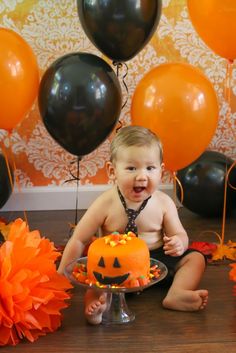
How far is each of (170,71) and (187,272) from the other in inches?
26.1

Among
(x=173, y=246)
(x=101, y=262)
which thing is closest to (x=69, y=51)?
(x=173, y=246)

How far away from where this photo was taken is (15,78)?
5.99 ft

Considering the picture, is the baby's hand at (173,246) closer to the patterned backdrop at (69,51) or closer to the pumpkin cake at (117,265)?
the pumpkin cake at (117,265)

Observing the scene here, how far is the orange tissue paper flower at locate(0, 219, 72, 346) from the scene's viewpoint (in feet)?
4.37

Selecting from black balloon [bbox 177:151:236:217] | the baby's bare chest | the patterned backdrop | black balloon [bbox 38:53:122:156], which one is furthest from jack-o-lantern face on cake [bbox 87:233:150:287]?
the patterned backdrop

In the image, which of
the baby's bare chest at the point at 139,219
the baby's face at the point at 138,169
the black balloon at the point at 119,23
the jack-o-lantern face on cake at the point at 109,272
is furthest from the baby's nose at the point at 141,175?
the black balloon at the point at 119,23

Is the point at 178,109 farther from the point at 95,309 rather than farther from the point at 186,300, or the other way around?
the point at 95,309

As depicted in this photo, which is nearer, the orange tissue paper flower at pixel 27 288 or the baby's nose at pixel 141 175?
the orange tissue paper flower at pixel 27 288

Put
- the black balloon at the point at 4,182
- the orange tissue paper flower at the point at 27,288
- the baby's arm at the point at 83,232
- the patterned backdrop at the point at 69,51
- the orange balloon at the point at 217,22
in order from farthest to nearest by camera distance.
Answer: the patterned backdrop at the point at 69,51 → the black balloon at the point at 4,182 → the orange balloon at the point at 217,22 → the baby's arm at the point at 83,232 → the orange tissue paper flower at the point at 27,288

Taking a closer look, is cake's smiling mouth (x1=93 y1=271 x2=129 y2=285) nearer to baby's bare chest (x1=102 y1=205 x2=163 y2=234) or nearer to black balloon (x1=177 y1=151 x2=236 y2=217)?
baby's bare chest (x1=102 y1=205 x2=163 y2=234)

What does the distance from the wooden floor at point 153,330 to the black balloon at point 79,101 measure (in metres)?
0.47

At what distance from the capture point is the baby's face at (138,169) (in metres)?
1.54

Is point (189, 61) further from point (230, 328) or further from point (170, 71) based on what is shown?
point (230, 328)

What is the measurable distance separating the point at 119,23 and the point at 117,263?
29.4 inches
